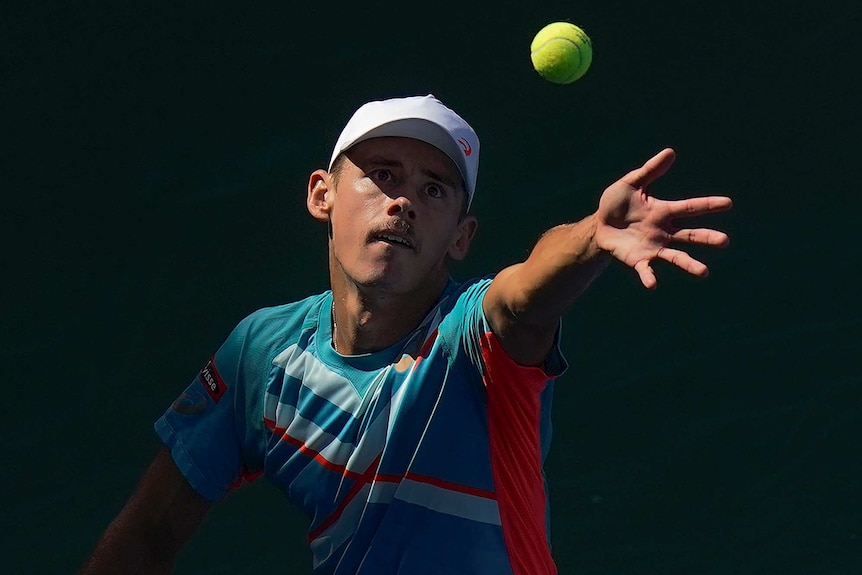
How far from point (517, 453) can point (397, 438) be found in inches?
9.0

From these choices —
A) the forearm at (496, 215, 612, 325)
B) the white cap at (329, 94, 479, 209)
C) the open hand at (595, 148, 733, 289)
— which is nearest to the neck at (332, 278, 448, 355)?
the white cap at (329, 94, 479, 209)

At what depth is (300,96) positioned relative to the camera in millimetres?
4031

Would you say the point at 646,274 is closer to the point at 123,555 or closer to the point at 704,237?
the point at 704,237

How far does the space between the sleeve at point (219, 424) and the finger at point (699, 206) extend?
1.06 m

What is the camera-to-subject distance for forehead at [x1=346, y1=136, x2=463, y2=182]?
2.87 metres

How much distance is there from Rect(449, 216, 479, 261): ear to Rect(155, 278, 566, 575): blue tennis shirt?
7 cm

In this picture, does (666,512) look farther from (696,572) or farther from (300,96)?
(300,96)

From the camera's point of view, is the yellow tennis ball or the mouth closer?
the mouth

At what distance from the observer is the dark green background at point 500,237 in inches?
157

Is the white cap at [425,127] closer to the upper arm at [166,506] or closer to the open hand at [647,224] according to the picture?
the open hand at [647,224]

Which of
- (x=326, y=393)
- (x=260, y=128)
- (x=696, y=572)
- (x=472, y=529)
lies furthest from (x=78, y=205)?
(x=696, y=572)

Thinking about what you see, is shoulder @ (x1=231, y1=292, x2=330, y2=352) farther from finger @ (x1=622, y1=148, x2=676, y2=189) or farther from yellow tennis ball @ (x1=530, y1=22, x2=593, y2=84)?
finger @ (x1=622, y1=148, x2=676, y2=189)

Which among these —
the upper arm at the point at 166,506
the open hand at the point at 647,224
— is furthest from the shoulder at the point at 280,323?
the open hand at the point at 647,224

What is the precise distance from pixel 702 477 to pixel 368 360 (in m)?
1.84
